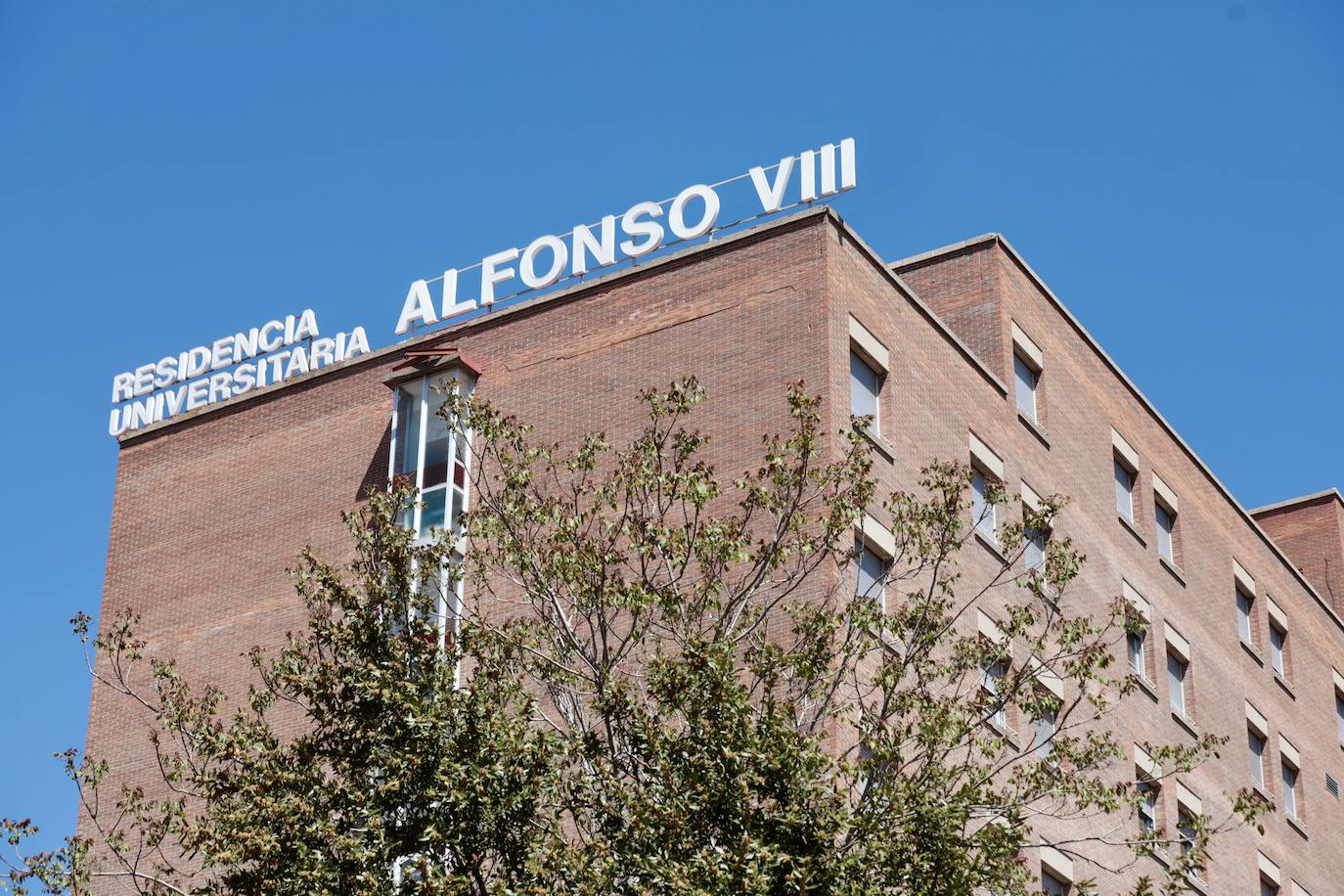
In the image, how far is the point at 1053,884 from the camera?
131ft

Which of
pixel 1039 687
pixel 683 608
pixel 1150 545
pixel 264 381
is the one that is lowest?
pixel 683 608

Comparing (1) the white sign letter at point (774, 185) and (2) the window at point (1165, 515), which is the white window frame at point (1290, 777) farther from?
(1) the white sign letter at point (774, 185)

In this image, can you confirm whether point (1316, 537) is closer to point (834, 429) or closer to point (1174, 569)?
→ point (1174, 569)

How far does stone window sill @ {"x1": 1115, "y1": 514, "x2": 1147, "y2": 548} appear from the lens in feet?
155

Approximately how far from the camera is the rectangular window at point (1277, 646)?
178 ft

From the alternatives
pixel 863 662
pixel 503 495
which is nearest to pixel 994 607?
pixel 863 662

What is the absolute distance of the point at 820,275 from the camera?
38.3 metres

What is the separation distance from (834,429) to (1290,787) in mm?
22217

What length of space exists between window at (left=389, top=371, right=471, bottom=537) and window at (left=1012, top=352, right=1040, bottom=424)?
11.5 metres

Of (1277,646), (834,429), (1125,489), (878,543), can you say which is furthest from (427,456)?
(1277,646)

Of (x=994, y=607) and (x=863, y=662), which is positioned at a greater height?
(x=994, y=607)

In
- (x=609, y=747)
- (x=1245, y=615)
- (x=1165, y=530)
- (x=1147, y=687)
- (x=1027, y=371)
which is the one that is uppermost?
(x=1027, y=371)

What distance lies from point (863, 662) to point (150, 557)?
1719 cm

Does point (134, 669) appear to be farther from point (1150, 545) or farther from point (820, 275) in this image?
point (1150, 545)
